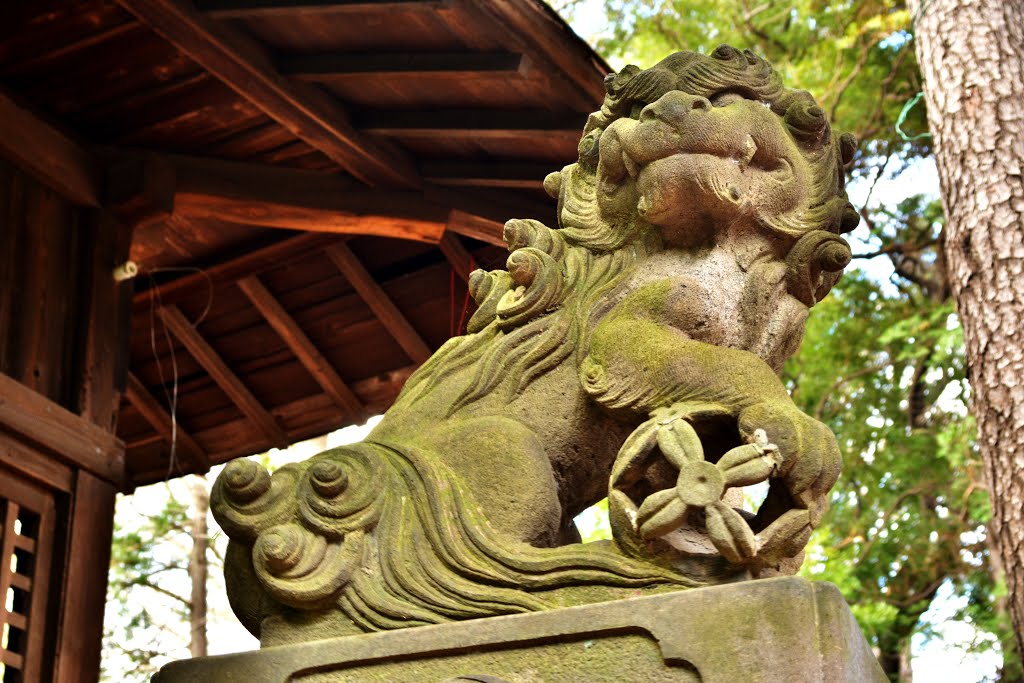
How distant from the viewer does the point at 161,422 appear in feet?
22.6

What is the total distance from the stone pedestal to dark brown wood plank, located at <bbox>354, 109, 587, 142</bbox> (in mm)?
2831

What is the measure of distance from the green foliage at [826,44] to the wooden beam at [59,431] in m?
6.00

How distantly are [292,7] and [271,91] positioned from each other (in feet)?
1.34

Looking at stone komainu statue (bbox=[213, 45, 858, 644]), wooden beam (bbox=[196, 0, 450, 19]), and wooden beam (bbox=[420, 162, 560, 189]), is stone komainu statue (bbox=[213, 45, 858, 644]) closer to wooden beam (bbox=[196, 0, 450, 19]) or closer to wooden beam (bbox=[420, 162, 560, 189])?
wooden beam (bbox=[196, 0, 450, 19])

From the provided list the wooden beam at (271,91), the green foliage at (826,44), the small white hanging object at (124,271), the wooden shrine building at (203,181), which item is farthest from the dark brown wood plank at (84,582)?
the green foliage at (826,44)

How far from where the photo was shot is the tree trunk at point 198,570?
1009 cm

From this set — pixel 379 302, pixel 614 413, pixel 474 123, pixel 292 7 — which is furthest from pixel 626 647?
pixel 379 302

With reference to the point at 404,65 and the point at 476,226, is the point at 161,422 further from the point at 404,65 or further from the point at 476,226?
the point at 404,65

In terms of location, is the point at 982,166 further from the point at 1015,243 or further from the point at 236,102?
the point at 236,102

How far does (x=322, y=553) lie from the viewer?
2637 mm

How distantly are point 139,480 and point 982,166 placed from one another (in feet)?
14.3

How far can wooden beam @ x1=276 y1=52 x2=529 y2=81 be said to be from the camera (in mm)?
4781

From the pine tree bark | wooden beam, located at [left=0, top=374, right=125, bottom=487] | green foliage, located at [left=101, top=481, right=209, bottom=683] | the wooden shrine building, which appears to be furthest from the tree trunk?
A: the pine tree bark

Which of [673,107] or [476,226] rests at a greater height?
[476,226]
